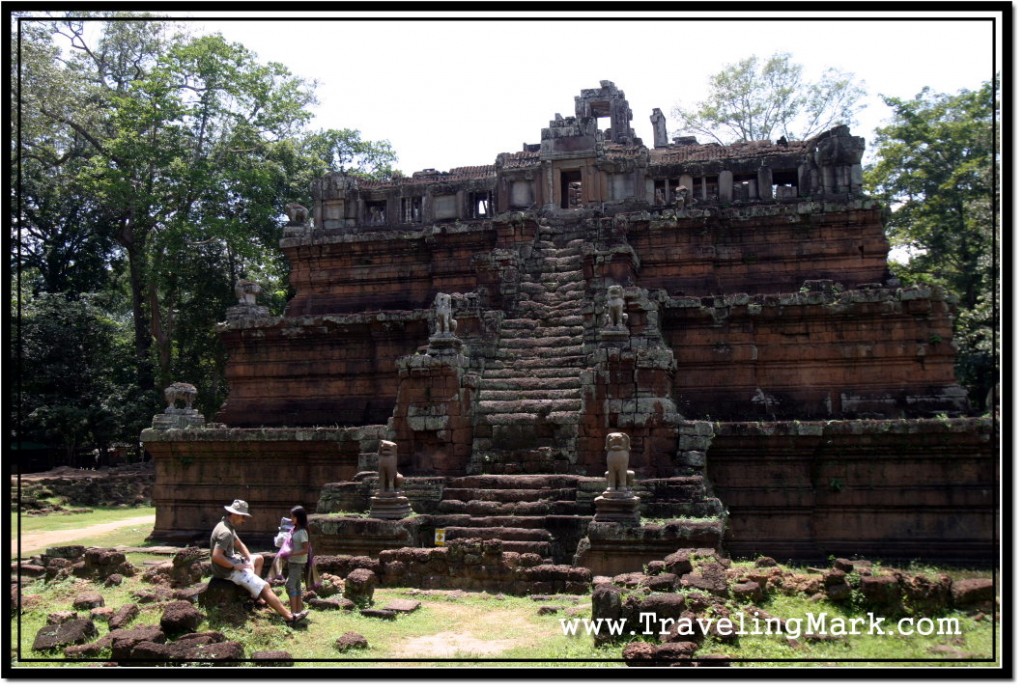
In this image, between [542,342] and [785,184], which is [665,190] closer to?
[785,184]

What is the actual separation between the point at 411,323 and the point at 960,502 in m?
10.6

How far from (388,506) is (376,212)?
10936mm

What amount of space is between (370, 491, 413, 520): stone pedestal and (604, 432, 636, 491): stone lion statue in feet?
10.2

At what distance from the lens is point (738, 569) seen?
10242 millimetres

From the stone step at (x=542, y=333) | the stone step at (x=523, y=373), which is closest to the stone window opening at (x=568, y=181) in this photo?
the stone step at (x=542, y=333)

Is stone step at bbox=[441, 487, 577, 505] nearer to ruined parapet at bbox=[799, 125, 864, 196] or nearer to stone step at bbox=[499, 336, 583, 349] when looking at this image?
stone step at bbox=[499, 336, 583, 349]

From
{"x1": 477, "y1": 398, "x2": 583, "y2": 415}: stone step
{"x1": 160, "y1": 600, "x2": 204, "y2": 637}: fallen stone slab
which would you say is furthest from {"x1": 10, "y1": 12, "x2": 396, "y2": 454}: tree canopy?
{"x1": 160, "y1": 600, "x2": 204, "y2": 637}: fallen stone slab

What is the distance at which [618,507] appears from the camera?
39.3 ft

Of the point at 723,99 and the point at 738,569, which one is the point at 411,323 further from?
the point at 723,99

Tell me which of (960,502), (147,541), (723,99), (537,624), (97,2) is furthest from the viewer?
(723,99)

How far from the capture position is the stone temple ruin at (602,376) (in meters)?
13.5

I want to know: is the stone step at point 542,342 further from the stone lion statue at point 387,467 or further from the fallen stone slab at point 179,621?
the fallen stone slab at point 179,621

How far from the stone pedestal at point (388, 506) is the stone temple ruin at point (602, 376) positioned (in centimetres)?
3

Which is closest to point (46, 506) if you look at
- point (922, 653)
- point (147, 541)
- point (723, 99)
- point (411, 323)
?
point (147, 541)
